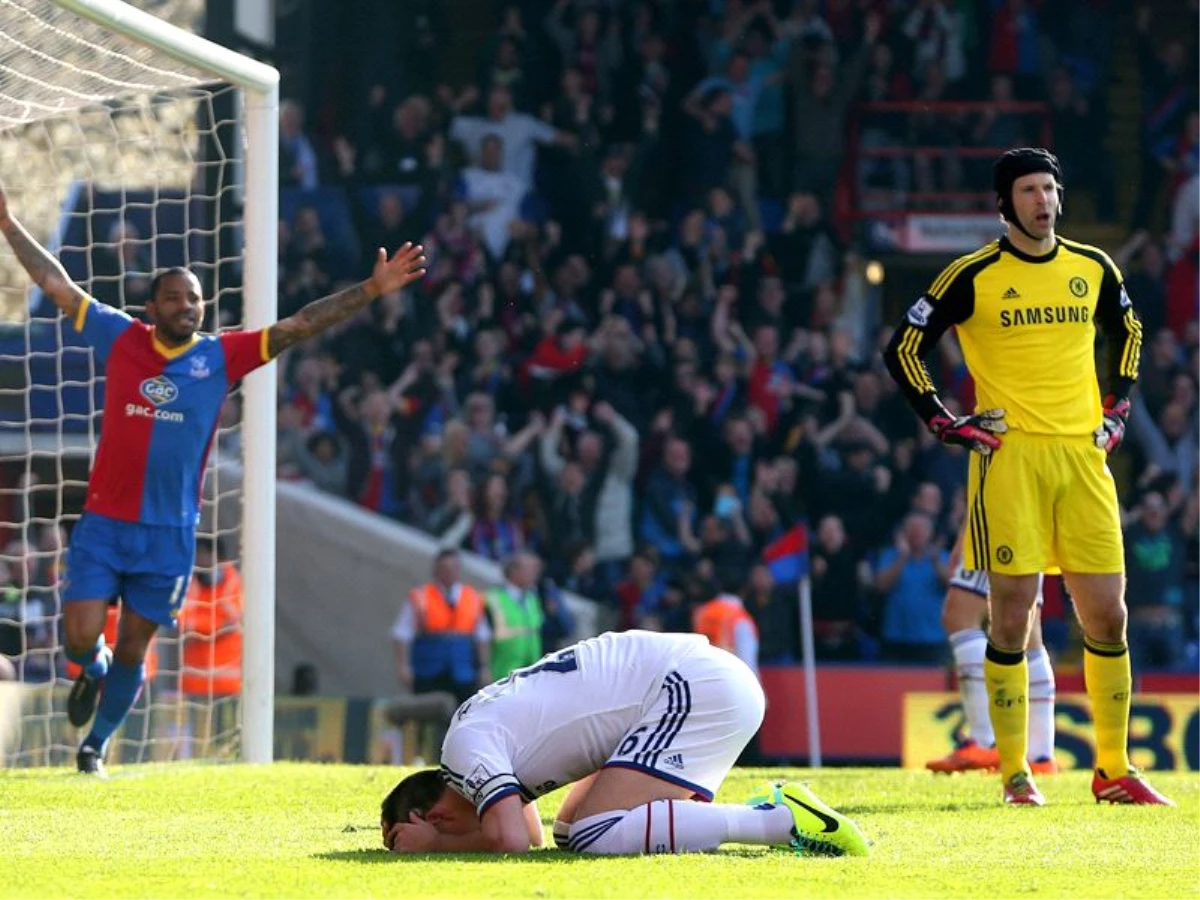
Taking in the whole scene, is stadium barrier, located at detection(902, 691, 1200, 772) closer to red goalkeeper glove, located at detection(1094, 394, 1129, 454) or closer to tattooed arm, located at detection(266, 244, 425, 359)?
red goalkeeper glove, located at detection(1094, 394, 1129, 454)

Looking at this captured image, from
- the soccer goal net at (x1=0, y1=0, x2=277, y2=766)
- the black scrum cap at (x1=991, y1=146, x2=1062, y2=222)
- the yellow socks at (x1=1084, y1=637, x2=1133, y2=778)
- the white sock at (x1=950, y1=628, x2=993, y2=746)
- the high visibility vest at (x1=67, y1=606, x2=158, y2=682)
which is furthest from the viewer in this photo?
the high visibility vest at (x1=67, y1=606, x2=158, y2=682)

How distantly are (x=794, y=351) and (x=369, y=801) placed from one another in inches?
450

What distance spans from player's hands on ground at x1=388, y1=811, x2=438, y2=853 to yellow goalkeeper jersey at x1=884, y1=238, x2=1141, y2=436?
9.42 feet

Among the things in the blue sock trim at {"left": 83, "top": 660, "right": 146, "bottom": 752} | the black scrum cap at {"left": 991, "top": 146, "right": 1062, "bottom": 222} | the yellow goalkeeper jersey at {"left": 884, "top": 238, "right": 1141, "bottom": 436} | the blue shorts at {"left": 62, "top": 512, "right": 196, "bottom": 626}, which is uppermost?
the black scrum cap at {"left": 991, "top": 146, "right": 1062, "bottom": 222}

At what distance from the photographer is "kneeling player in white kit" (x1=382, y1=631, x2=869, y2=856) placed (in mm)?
6742

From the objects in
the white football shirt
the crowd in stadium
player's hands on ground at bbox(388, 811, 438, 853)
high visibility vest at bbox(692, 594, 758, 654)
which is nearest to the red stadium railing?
the crowd in stadium

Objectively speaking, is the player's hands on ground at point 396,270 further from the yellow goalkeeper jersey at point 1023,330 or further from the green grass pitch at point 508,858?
the green grass pitch at point 508,858

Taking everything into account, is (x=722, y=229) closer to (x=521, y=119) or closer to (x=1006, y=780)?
(x=521, y=119)

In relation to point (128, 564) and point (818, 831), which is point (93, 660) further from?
point (818, 831)

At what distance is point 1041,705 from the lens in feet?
36.5

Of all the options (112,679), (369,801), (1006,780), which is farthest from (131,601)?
(1006,780)

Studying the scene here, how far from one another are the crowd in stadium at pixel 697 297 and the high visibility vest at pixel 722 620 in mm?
549

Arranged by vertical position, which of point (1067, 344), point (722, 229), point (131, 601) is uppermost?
point (722, 229)

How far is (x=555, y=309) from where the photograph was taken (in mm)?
20391
